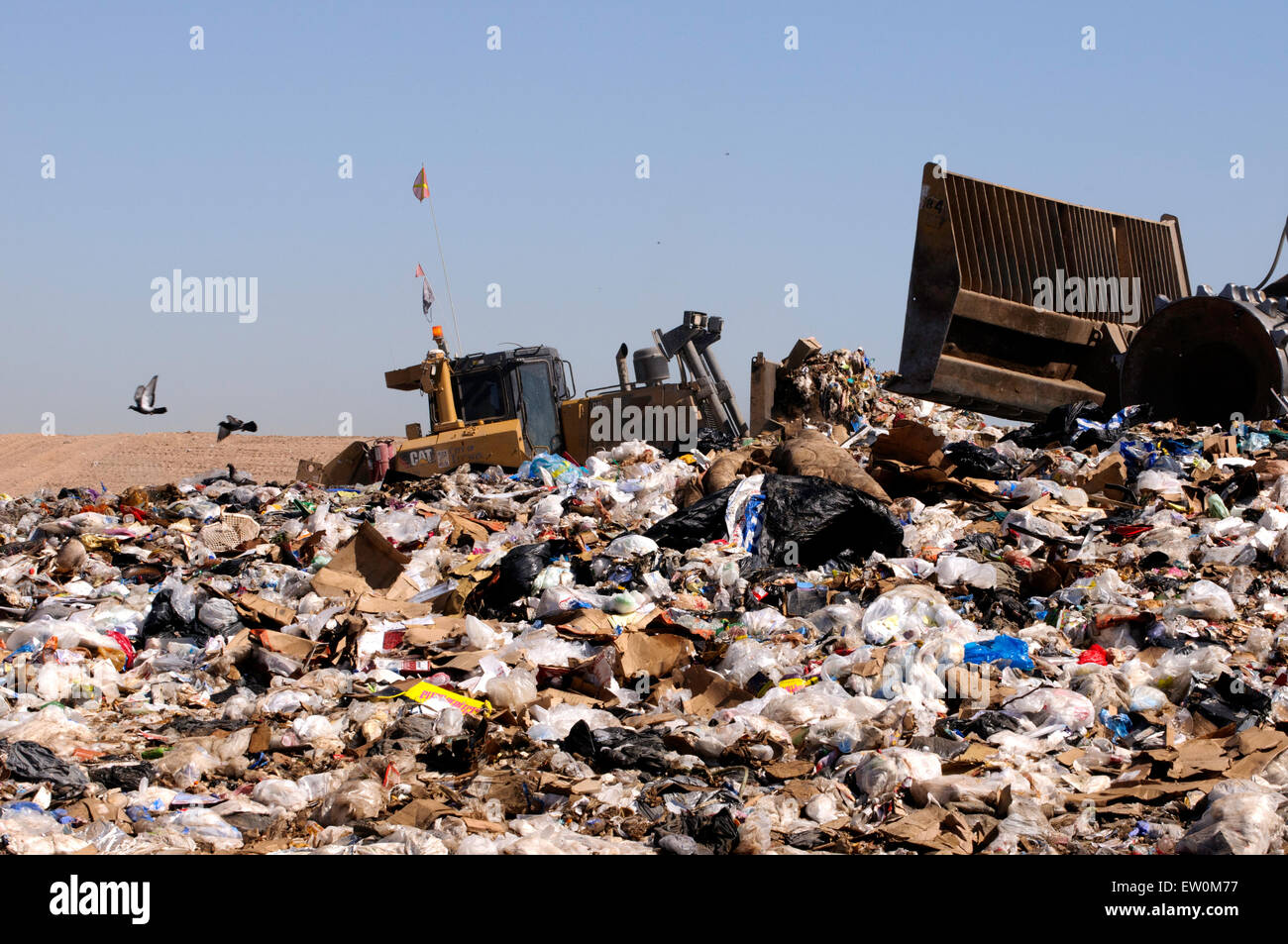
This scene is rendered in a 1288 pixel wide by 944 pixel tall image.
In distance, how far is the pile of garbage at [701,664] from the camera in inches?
136

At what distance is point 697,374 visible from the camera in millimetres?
11523

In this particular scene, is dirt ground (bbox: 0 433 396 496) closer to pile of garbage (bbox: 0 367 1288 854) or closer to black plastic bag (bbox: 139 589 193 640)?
pile of garbage (bbox: 0 367 1288 854)

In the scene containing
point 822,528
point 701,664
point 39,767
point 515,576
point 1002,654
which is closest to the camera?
point 39,767

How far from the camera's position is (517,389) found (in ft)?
36.3

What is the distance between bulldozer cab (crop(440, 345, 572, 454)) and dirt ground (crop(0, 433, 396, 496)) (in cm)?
1264

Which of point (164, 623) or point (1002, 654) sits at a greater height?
point (164, 623)

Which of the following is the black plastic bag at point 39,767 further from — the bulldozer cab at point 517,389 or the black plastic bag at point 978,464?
the bulldozer cab at point 517,389

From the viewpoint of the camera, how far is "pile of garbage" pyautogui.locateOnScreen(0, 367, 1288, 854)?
347 cm

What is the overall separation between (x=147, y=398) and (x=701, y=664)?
22.3 ft

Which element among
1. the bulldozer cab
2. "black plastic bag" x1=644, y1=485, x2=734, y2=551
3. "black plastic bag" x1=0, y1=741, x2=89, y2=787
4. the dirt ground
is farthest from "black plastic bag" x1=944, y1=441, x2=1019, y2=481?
the dirt ground

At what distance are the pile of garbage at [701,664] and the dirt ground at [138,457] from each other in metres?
17.0

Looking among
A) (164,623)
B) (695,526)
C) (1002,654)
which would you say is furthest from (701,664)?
(164,623)

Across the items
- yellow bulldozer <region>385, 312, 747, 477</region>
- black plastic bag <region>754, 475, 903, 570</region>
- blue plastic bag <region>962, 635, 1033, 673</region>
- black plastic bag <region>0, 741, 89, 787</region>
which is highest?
yellow bulldozer <region>385, 312, 747, 477</region>

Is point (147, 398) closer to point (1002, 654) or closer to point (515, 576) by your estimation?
point (515, 576)
